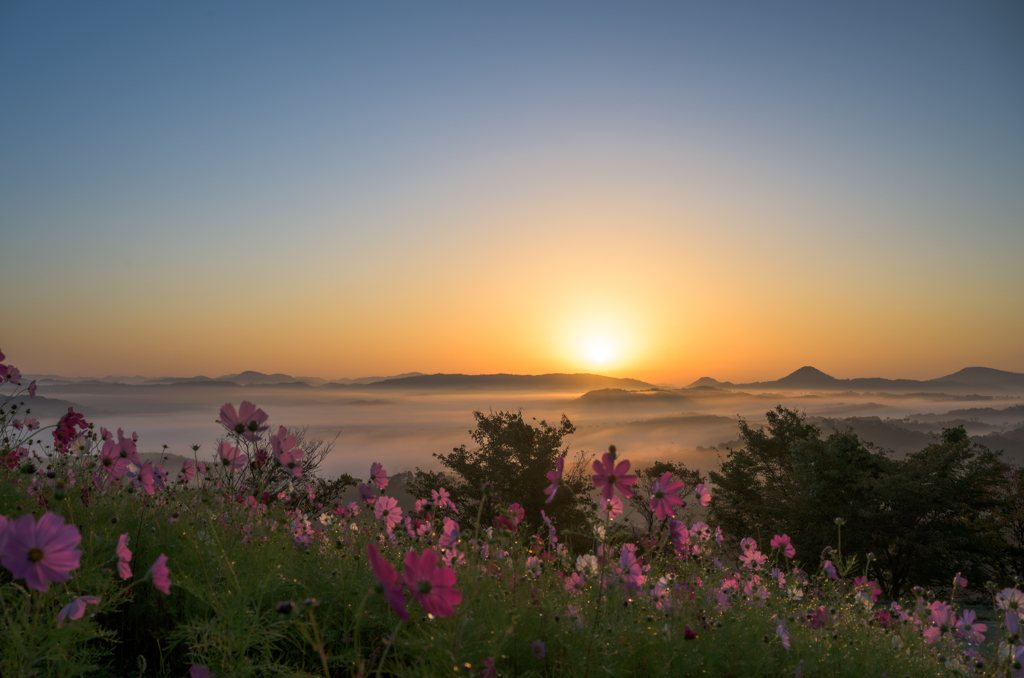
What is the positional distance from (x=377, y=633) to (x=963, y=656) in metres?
3.13

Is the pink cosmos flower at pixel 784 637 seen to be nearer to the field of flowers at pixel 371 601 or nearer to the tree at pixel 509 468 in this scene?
the field of flowers at pixel 371 601

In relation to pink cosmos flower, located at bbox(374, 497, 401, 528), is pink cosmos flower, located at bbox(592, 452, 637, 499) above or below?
above

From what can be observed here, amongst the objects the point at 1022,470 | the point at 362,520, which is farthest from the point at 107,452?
the point at 1022,470

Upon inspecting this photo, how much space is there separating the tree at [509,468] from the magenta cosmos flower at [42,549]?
63.0ft

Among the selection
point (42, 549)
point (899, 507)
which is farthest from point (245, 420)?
point (899, 507)

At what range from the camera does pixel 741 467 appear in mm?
25078

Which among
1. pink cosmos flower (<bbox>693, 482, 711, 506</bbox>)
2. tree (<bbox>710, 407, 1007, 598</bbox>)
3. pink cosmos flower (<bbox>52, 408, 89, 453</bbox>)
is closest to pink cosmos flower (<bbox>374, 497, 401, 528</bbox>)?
pink cosmos flower (<bbox>693, 482, 711, 506</bbox>)

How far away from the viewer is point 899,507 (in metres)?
17.5

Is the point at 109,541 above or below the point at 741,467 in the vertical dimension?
above

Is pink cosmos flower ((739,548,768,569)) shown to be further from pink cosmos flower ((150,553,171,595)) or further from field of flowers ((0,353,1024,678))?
pink cosmos flower ((150,553,171,595))

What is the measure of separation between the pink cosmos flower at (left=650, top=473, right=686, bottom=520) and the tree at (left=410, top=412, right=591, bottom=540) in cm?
1810

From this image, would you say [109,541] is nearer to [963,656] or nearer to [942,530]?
[963,656]

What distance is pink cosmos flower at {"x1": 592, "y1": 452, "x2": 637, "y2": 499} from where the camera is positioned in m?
1.92

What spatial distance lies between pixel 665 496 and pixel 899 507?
19874 mm
